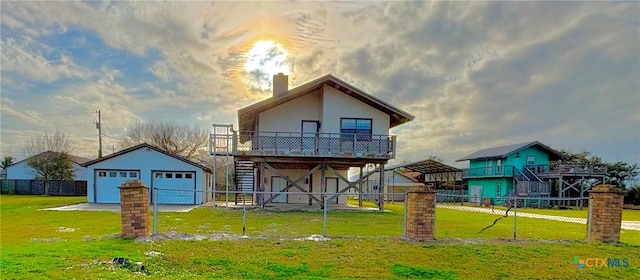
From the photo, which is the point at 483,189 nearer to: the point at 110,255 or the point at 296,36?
the point at 296,36

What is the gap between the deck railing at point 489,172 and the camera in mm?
33031

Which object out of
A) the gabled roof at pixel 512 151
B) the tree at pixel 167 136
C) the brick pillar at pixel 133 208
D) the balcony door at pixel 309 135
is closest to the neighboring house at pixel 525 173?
the gabled roof at pixel 512 151

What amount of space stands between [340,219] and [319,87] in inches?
340

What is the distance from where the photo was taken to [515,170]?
3288 cm

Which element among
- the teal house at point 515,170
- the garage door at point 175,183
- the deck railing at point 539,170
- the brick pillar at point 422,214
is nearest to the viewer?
the brick pillar at point 422,214

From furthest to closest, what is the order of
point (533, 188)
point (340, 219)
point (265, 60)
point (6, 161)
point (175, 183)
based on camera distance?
point (6, 161)
point (533, 188)
point (175, 183)
point (265, 60)
point (340, 219)

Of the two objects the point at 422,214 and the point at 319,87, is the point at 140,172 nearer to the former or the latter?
the point at 319,87

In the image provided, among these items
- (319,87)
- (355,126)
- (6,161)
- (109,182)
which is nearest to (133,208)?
(319,87)

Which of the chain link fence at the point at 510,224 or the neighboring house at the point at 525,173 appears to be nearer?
the chain link fence at the point at 510,224

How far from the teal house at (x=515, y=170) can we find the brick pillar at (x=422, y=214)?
85.3 feet

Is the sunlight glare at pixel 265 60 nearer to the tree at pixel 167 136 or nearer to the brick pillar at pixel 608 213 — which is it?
the brick pillar at pixel 608 213

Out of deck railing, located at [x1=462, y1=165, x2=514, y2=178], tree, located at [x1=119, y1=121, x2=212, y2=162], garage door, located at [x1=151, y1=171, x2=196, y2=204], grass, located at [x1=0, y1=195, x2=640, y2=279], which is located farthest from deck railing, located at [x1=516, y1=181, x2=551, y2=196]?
tree, located at [x1=119, y1=121, x2=212, y2=162]

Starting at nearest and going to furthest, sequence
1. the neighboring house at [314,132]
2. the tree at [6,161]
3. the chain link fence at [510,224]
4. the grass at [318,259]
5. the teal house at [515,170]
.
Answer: the grass at [318,259]
the chain link fence at [510,224]
the neighboring house at [314,132]
the teal house at [515,170]
the tree at [6,161]

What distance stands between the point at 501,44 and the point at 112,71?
18.7 meters
